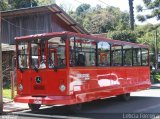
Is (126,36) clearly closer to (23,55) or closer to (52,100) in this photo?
(23,55)

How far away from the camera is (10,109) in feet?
51.5

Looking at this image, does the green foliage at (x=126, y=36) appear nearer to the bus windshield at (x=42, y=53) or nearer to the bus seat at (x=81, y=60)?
the bus seat at (x=81, y=60)

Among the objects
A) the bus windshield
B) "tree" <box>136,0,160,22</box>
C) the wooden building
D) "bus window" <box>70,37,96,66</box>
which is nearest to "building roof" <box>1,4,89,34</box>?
the wooden building

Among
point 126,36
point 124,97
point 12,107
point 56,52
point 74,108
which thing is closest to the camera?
point 56,52

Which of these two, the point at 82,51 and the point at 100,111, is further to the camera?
the point at 100,111

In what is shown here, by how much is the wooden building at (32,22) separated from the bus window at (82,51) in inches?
518

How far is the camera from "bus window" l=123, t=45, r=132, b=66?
18766 mm

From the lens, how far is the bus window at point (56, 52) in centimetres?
1433

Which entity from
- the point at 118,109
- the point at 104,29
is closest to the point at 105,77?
the point at 118,109

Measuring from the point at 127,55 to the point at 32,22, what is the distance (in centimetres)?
1270

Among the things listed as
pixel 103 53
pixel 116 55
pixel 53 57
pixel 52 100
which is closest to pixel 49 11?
pixel 116 55

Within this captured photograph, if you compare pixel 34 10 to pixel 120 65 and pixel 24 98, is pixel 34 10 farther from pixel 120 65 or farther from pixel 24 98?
pixel 24 98

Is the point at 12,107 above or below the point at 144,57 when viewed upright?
below

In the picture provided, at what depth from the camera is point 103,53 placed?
656 inches
